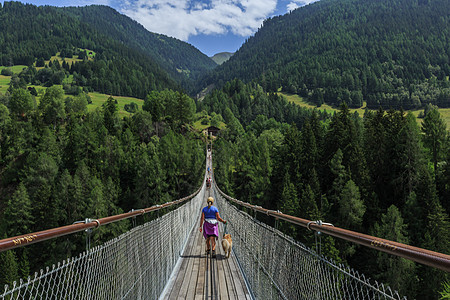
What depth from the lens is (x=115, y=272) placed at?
318 cm

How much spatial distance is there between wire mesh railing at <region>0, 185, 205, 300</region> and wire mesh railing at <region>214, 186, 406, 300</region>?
1.75m

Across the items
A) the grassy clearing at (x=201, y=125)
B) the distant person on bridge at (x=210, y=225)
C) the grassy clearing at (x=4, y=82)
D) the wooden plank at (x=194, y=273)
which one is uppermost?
the grassy clearing at (x=4, y=82)

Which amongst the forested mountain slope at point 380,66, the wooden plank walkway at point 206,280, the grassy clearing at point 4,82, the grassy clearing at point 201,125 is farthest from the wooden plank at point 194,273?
the forested mountain slope at point 380,66

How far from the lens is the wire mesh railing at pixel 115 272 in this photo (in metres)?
1.85

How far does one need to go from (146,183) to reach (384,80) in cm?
13606

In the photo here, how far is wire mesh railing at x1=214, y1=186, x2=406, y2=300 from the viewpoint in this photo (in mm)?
1914

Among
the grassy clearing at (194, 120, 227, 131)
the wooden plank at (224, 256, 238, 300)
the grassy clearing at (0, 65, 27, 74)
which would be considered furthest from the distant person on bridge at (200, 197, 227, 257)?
the grassy clearing at (0, 65, 27, 74)


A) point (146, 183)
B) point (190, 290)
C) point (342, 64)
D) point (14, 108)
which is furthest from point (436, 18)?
point (190, 290)

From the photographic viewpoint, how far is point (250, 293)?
5.51 meters

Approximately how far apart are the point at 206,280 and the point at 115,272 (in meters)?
3.30

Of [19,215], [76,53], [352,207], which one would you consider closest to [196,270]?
[352,207]

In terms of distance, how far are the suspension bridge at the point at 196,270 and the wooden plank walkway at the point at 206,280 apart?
0.02 metres

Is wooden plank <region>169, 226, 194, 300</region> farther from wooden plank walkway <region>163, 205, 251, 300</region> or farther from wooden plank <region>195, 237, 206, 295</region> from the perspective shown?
wooden plank <region>195, 237, 206, 295</region>

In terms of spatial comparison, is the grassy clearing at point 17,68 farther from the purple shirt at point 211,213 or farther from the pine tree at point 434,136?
the purple shirt at point 211,213
